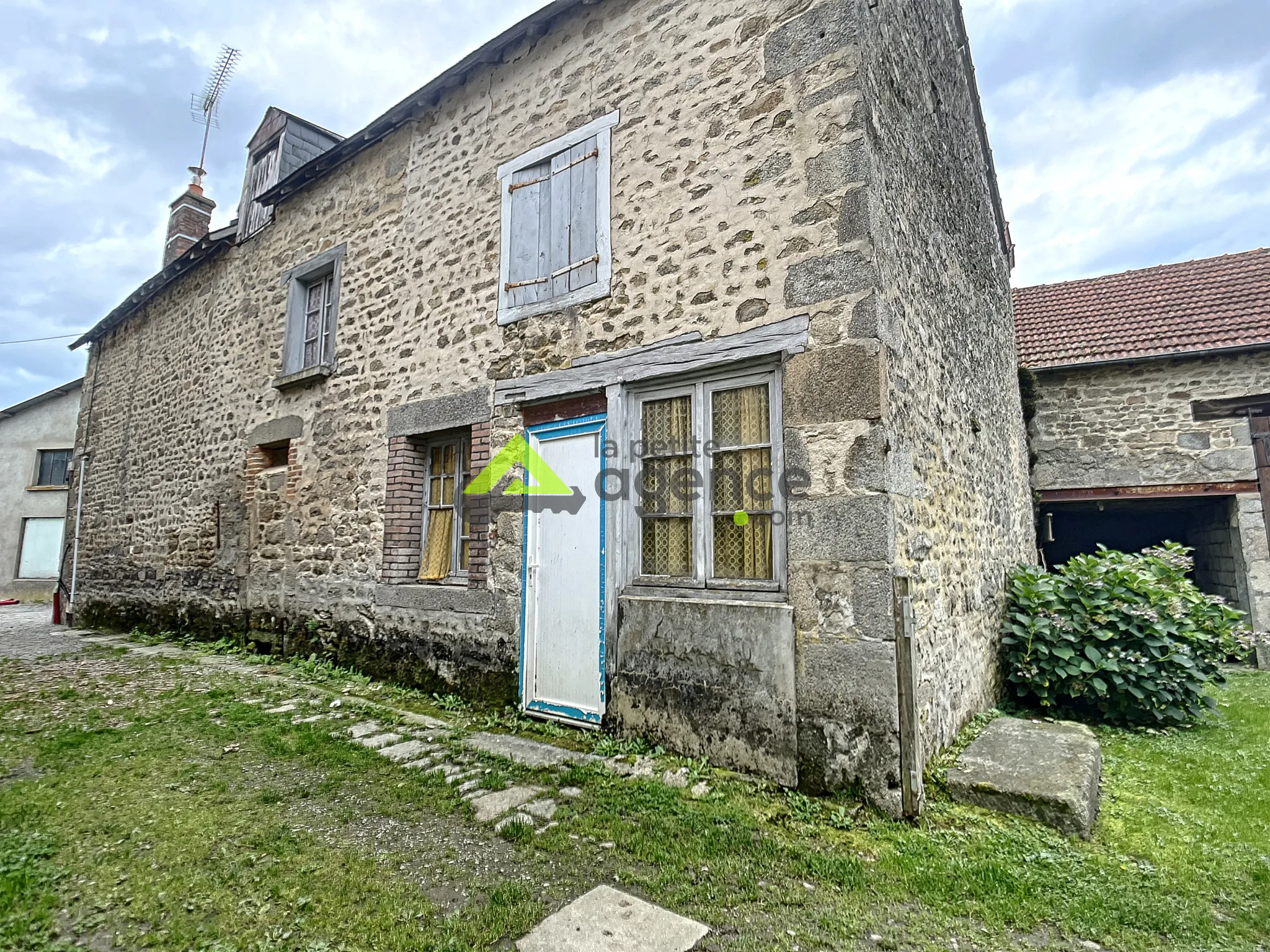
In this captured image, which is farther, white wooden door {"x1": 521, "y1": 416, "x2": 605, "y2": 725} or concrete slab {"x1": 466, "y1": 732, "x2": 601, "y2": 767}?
white wooden door {"x1": 521, "y1": 416, "x2": 605, "y2": 725}

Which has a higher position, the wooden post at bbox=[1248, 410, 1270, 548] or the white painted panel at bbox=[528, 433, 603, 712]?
the wooden post at bbox=[1248, 410, 1270, 548]

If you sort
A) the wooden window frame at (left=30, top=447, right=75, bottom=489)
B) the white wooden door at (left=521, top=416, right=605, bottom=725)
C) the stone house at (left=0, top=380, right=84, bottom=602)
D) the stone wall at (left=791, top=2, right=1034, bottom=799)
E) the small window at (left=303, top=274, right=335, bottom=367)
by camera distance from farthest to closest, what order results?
the wooden window frame at (left=30, top=447, right=75, bottom=489)
the stone house at (left=0, top=380, right=84, bottom=602)
the small window at (left=303, top=274, right=335, bottom=367)
the white wooden door at (left=521, top=416, right=605, bottom=725)
the stone wall at (left=791, top=2, right=1034, bottom=799)

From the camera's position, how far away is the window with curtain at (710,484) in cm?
388

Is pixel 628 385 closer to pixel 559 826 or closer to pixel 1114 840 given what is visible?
pixel 559 826

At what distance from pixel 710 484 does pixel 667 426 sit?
498mm

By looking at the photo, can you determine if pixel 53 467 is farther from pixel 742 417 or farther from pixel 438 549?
pixel 742 417

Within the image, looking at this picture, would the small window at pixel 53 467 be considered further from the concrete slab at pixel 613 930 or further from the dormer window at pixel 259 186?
the concrete slab at pixel 613 930

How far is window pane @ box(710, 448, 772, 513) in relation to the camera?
3875mm

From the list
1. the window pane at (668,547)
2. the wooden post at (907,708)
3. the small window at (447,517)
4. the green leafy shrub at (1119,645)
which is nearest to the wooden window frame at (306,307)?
the small window at (447,517)

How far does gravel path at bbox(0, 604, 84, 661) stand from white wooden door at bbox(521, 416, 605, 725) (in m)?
6.11

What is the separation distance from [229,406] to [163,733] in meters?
4.91

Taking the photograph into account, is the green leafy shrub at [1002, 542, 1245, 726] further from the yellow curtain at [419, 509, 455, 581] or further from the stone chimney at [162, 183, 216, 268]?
the stone chimney at [162, 183, 216, 268]

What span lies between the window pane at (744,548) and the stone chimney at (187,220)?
38.7 feet

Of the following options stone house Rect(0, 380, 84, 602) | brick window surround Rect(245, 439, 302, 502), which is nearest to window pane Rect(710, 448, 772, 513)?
brick window surround Rect(245, 439, 302, 502)
